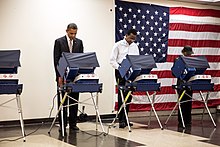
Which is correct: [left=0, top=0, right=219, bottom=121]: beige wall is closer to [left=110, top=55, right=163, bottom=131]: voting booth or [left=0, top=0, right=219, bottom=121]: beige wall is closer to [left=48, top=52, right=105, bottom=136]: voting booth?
[left=48, top=52, right=105, bottom=136]: voting booth

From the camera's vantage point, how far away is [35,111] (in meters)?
6.98

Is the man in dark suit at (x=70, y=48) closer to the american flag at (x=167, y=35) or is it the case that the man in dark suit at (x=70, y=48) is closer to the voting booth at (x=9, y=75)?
the voting booth at (x=9, y=75)

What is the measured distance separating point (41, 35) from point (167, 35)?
305 cm

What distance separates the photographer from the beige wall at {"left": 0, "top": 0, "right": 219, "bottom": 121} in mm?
6738

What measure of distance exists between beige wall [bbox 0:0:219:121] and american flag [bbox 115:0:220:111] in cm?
58

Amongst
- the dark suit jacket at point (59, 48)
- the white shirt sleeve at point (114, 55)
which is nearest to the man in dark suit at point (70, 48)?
the dark suit jacket at point (59, 48)

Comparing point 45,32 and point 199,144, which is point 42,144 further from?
point 45,32

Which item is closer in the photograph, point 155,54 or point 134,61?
point 134,61

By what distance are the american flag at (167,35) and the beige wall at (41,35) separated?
577 millimetres

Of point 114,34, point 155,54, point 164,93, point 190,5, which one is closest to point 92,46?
point 114,34

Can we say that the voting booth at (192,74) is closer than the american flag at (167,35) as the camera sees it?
Yes

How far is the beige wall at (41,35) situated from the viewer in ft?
22.1

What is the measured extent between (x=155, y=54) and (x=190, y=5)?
1615 millimetres

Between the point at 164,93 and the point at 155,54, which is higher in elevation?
the point at 155,54
